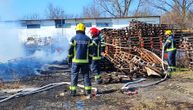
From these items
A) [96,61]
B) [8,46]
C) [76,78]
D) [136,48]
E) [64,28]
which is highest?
[64,28]

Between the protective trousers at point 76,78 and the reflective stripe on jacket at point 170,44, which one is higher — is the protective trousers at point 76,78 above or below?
below

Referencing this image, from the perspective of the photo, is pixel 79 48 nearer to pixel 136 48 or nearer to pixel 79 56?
pixel 79 56

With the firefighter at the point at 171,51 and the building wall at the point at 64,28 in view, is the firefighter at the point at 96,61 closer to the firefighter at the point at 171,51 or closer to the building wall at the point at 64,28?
the firefighter at the point at 171,51

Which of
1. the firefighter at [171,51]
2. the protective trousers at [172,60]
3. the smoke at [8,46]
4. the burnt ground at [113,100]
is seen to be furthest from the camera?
the smoke at [8,46]

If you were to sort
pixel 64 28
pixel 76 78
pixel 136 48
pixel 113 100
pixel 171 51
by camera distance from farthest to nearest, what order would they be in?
pixel 64 28 → pixel 136 48 → pixel 171 51 → pixel 76 78 → pixel 113 100

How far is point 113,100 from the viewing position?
10219mm

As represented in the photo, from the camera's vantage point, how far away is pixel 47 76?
15297 mm

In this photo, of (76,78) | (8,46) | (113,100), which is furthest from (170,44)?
(8,46)

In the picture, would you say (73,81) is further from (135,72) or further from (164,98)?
(135,72)

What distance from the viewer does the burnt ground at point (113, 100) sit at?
944 centimetres

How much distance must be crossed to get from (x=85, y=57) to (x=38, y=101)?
1.74m

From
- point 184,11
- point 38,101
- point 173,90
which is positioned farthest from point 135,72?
point 184,11

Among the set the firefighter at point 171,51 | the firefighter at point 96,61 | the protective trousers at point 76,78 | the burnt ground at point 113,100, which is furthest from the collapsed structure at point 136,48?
the protective trousers at point 76,78

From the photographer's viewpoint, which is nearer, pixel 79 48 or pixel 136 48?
pixel 79 48
